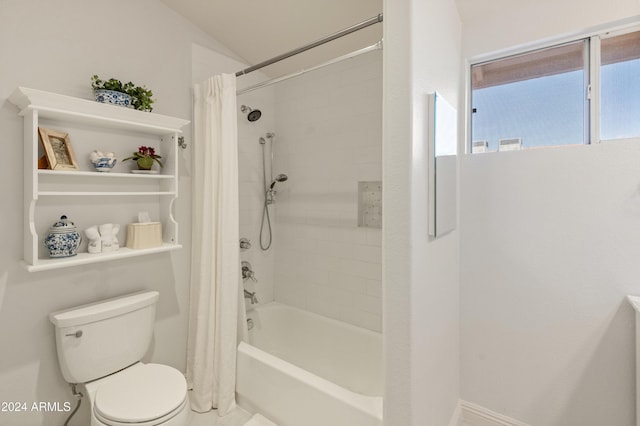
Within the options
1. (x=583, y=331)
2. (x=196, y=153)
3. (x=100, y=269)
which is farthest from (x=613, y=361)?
(x=100, y=269)

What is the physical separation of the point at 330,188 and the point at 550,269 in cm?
160

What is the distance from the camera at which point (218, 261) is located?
78.0 inches

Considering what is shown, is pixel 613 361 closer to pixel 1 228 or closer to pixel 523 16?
pixel 523 16

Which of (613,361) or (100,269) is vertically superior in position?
(100,269)

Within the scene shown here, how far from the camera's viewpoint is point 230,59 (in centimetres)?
246

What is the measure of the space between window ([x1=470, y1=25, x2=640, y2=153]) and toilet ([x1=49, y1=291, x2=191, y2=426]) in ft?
7.32

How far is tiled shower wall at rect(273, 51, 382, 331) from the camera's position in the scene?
2.38 metres

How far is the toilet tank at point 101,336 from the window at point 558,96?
7.60 ft

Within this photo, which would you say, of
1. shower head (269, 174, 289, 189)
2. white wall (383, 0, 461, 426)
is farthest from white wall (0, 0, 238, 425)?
white wall (383, 0, 461, 426)

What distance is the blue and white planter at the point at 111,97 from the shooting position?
1650 mm

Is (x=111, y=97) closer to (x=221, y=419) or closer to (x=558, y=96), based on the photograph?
(x=221, y=419)

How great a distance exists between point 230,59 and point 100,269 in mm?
1801

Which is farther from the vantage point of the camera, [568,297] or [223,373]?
[223,373]

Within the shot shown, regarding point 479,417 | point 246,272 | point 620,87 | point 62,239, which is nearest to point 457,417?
point 479,417
